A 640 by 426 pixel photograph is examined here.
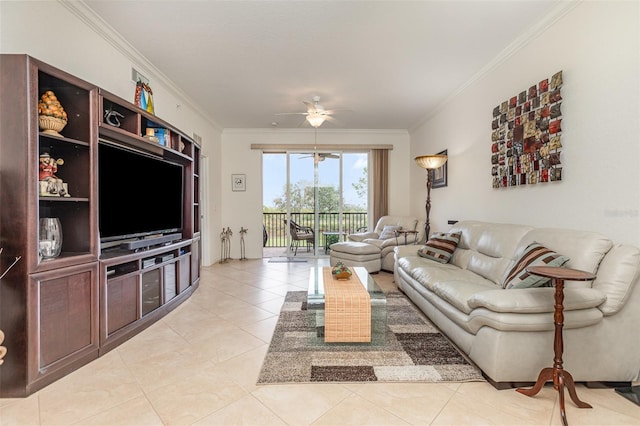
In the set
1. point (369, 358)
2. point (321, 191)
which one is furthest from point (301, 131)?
point (369, 358)

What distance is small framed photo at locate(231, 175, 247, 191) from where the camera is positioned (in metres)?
6.32

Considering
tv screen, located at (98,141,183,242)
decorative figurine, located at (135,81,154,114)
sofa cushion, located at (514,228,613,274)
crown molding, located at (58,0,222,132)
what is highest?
crown molding, located at (58,0,222,132)

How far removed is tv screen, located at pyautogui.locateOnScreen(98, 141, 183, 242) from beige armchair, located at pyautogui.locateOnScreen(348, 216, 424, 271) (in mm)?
3148

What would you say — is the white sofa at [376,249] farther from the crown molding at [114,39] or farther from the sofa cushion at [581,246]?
the crown molding at [114,39]

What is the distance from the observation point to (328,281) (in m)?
2.82

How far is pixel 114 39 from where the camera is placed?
109 inches

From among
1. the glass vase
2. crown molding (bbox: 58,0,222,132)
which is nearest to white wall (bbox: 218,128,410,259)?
crown molding (bbox: 58,0,222,132)

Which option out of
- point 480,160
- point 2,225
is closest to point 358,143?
point 480,160

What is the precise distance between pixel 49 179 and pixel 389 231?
15.2ft

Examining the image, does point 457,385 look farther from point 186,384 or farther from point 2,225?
point 2,225

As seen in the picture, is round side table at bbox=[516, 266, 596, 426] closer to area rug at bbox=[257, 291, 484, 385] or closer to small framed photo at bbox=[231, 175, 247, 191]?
area rug at bbox=[257, 291, 484, 385]

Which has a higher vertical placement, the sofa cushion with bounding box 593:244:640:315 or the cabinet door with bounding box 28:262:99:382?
the sofa cushion with bounding box 593:244:640:315

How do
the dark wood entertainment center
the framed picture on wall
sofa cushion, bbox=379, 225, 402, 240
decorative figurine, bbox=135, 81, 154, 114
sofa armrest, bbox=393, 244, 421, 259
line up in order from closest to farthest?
the dark wood entertainment center < decorative figurine, bbox=135, 81, 154, 114 < sofa armrest, bbox=393, 244, 421, 259 < the framed picture on wall < sofa cushion, bbox=379, 225, 402, 240

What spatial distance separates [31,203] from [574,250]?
11.5 ft
